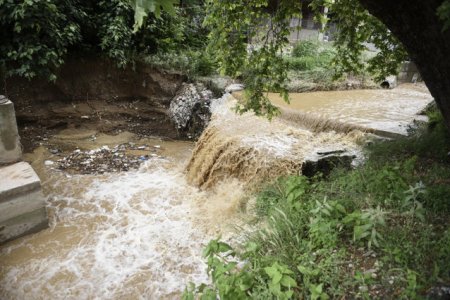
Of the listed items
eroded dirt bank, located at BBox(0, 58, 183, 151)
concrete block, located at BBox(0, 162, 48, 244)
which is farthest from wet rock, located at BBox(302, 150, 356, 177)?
eroded dirt bank, located at BBox(0, 58, 183, 151)

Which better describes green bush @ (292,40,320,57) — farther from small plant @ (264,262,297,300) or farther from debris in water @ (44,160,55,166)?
small plant @ (264,262,297,300)

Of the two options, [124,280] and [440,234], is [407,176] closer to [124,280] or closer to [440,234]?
[440,234]

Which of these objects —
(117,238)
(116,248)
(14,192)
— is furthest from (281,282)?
(14,192)

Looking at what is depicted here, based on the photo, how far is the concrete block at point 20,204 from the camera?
4.10m

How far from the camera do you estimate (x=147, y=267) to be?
157 inches

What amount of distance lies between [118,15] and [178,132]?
3077mm

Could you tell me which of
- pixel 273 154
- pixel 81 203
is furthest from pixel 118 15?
pixel 273 154

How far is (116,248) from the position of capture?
4289mm

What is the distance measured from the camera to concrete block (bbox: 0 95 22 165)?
4578 millimetres

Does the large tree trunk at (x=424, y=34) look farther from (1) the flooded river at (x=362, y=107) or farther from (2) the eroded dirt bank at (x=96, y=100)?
(2) the eroded dirt bank at (x=96, y=100)

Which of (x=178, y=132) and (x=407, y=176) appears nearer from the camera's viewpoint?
(x=407, y=176)

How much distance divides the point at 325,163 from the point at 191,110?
397cm

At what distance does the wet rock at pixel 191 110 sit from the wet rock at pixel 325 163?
339 centimetres

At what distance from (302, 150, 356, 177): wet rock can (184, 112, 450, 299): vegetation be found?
45cm
